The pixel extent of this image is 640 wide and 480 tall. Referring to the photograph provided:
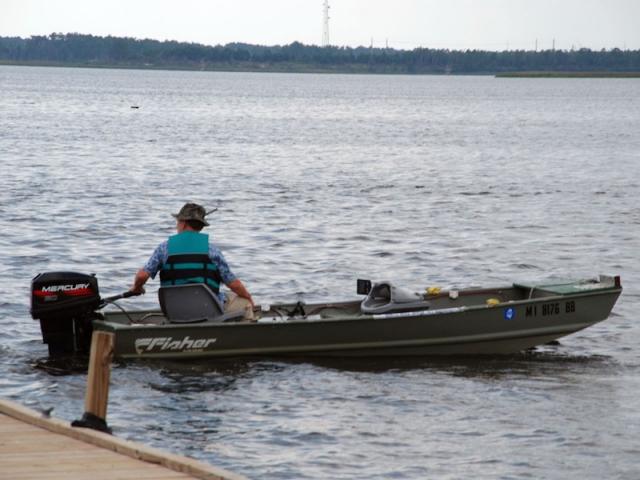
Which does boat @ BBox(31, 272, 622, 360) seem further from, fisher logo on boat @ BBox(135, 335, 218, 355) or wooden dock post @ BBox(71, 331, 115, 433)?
wooden dock post @ BBox(71, 331, 115, 433)

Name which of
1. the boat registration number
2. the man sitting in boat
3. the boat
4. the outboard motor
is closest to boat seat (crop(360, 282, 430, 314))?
the boat

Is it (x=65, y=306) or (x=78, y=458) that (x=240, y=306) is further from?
(x=78, y=458)

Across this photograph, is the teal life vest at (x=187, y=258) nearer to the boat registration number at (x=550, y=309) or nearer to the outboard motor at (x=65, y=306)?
the outboard motor at (x=65, y=306)

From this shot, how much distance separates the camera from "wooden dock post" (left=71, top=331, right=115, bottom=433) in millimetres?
10367

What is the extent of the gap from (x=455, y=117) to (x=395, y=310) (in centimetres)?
9982

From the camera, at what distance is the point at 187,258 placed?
14.6 metres

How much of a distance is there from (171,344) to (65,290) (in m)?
1.45

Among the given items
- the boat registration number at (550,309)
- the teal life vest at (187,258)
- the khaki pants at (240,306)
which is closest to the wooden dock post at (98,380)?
the teal life vest at (187,258)

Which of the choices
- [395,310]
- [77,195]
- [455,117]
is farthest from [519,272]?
[455,117]

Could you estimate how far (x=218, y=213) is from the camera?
114ft

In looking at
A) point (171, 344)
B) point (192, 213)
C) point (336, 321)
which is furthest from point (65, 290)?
point (336, 321)

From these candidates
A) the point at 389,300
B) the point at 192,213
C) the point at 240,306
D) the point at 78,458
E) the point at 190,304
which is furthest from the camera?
the point at 389,300

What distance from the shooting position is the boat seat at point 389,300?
1617 cm

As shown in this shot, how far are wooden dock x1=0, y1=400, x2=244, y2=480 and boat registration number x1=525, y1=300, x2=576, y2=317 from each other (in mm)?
7702
